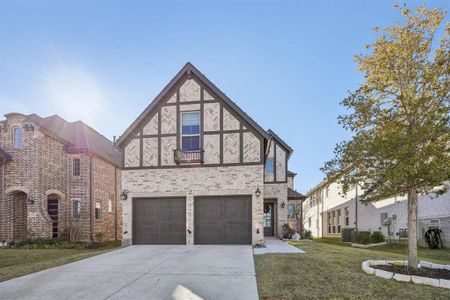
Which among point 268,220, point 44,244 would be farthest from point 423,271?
point 44,244

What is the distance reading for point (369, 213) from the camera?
75.3 ft

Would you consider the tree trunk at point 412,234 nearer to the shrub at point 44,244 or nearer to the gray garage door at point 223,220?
the gray garage door at point 223,220

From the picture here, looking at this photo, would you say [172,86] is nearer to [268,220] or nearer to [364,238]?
[268,220]

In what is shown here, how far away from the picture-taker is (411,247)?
8.40 m

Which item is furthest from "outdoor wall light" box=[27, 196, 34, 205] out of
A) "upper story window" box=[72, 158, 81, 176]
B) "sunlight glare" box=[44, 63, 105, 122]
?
"sunlight glare" box=[44, 63, 105, 122]

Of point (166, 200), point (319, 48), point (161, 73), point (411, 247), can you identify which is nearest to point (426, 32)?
point (319, 48)

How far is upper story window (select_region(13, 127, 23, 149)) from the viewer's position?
18281 millimetres

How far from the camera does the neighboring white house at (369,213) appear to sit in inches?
624

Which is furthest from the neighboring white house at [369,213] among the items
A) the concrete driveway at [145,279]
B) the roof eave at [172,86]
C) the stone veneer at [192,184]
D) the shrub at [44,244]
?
the shrub at [44,244]

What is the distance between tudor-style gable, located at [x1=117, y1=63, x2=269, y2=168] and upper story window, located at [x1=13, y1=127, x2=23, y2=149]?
7537 mm

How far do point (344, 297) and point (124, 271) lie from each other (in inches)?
236

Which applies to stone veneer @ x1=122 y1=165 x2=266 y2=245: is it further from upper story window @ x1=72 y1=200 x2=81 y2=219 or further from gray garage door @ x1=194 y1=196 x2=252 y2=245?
upper story window @ x1=72 y1=200 x2=81 y2=219

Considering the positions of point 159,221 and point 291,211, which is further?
point 291,211

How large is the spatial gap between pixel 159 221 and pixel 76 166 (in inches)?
321
